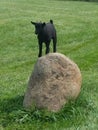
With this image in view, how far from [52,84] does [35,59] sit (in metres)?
11.7

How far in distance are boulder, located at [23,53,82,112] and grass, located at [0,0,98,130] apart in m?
0.25

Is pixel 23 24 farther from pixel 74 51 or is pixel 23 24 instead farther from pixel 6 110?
pixel 6 110

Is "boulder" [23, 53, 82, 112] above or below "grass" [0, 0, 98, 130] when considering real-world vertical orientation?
above

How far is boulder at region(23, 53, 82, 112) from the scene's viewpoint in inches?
437

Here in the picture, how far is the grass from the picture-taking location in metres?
10.8

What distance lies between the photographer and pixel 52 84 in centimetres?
1120

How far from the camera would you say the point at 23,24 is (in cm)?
3347

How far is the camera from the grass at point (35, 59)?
1077 cm

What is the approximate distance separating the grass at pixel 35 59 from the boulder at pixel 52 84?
0.81 ft

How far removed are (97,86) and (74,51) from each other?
32.9 ft

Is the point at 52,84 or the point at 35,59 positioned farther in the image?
the point at 35,59

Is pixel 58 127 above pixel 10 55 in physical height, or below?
above

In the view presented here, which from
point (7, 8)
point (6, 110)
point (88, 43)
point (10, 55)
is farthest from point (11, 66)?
point (7, 8)

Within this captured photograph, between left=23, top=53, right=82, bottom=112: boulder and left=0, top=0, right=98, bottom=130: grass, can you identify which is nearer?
left=0, top=0, right=98, bottom=130: grass
